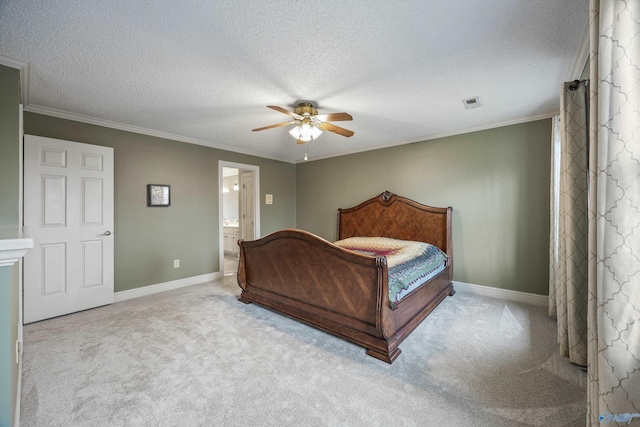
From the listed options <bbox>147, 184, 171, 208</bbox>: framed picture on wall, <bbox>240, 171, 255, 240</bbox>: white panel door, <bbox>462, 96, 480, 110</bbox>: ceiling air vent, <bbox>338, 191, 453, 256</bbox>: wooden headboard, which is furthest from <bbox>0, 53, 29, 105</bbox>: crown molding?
<bbox>338, 191, 453, 256</bbox>: wooden headboard

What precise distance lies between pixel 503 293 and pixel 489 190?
142 centimetres

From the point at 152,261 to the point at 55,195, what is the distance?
53.9 inches

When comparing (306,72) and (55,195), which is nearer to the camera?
(306,72)

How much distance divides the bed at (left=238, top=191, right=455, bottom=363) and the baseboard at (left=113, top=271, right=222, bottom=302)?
136cm

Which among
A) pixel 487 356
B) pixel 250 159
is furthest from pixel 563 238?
pixel 250 159

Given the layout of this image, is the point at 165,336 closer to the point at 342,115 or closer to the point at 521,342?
the point at 342,115

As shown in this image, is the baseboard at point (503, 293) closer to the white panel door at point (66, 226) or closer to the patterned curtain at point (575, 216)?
the patterned curtain at point (575, 216)

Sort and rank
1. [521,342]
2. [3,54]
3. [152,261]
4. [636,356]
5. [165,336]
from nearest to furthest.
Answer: [636,356] → [3,54] → [521,342] → [165,336] → [152,261]

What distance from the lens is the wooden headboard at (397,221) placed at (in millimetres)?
3744

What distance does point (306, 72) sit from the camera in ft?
Result: 7.11

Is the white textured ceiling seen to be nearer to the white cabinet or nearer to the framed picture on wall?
the framed picture on wall

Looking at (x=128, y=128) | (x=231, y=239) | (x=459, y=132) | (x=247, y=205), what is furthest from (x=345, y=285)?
(x=231, y=239)

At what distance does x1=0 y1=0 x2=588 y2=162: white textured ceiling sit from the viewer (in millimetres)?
1519

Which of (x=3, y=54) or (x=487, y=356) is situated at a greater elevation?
(x=3, y=54)
